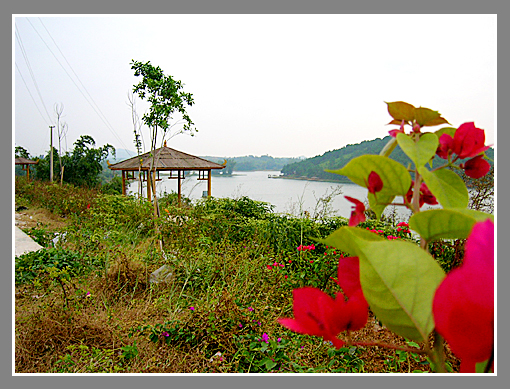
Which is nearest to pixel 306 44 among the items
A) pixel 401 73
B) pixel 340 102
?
pixel 401 73

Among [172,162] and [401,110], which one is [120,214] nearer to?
[172,162]

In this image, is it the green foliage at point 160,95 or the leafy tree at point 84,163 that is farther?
the leafy tree at point 84,163

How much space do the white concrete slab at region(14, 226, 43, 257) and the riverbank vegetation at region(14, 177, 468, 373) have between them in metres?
0.10

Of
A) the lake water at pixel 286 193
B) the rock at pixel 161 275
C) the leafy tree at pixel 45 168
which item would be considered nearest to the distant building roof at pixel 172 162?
the lake water at pixel 286 193

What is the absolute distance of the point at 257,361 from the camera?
1.53m

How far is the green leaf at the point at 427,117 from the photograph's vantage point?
1.24 feet

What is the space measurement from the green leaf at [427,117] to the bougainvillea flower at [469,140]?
Result: 0.03 m

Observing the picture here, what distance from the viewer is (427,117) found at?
1.27ft

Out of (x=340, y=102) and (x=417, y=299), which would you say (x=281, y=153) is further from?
(x=417, y=299)

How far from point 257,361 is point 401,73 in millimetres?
1434

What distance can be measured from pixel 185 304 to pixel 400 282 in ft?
6.36

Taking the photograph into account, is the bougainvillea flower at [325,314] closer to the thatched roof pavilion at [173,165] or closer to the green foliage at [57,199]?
the green foliage at [57,199]

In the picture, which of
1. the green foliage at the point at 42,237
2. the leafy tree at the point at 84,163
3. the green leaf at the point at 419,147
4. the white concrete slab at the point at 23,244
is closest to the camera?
the green leaf at the point at 419,147


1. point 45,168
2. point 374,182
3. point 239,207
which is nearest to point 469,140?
point 374,182
